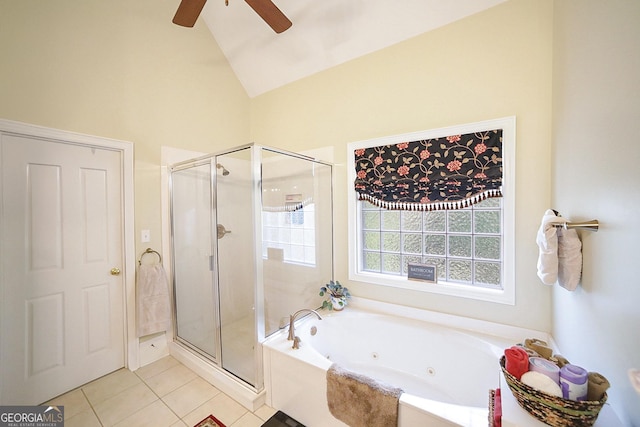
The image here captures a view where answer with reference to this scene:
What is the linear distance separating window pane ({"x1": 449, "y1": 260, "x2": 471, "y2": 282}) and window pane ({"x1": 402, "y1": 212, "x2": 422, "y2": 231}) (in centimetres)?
41

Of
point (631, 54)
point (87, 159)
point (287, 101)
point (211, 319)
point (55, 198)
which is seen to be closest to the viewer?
point (631, 54)

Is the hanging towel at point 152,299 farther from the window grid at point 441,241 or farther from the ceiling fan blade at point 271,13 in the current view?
the ceiling fan blade at point 271,13

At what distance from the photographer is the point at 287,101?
9.43ft

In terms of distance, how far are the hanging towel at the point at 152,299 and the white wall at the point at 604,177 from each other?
2.94 m

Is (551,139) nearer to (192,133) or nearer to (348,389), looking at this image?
(348,389)

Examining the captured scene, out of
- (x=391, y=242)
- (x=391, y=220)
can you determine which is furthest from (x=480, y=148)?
(x=391, y=242)

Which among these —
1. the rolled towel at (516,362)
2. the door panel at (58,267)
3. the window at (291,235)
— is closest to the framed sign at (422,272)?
the window at (291,235)

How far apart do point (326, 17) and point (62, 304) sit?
3.26m

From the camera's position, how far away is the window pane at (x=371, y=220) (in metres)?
2.45

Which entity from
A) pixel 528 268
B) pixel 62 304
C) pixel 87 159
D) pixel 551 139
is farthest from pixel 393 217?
pixel 62 304

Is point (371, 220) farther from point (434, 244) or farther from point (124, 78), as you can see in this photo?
point (124, 78)

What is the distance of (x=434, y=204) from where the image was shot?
2.05 metres

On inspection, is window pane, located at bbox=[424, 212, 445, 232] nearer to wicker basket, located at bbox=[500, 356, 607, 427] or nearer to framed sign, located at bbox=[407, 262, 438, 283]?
framed sign, located at bbox=[407, 262, 438, 283]

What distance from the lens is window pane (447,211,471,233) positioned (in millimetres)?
2035
